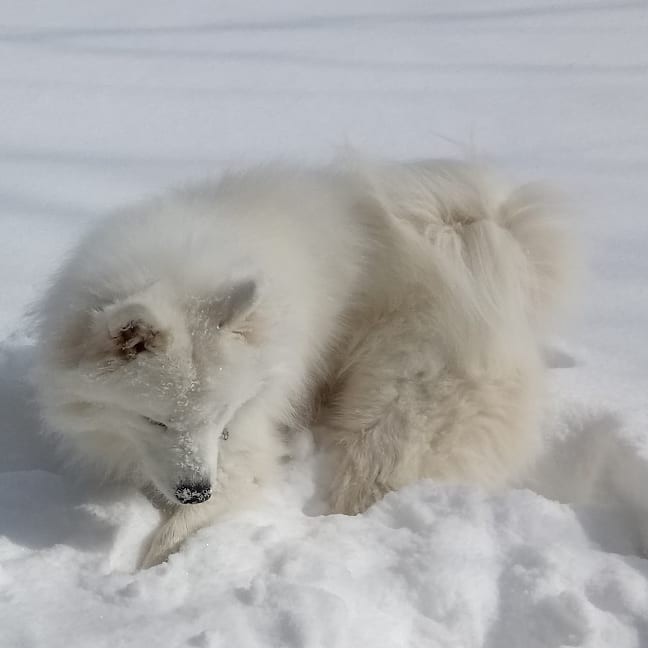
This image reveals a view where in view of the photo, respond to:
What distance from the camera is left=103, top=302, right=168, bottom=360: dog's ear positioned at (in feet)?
6.60

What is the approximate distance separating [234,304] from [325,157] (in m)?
1.73

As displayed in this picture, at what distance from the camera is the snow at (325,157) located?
1.97m

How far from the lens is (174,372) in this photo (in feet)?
6.95

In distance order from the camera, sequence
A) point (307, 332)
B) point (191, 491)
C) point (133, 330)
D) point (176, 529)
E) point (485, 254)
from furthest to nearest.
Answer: point (485, 254), point (307, 332), point (176, 529), point (191, 491), point (133, 330)

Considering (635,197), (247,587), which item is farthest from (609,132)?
(247,587)

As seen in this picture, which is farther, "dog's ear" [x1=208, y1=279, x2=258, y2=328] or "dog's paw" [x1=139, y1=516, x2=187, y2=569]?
"dog's paw" [x1=139, y1=516, x2=187, y2=569]

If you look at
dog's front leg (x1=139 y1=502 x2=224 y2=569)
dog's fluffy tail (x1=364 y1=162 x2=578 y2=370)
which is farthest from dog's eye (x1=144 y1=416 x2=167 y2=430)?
dog's fluffy tail (x1=364 y1=162 x2=578 y2=370)

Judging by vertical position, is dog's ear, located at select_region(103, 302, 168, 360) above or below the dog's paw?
above

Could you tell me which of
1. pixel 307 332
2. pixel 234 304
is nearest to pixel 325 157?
pixel 307 332

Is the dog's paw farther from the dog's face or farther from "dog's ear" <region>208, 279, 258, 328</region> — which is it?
"dog's ear" <region>208, 279, 258, 328</region>

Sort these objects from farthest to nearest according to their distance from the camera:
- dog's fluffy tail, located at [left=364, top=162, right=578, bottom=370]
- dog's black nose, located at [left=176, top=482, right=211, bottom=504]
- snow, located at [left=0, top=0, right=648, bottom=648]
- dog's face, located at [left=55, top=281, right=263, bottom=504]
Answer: dog's fluffy tail, located at [left=364, top=162, right=578, bottom=370], dog's black nose, located at [left=176, top=482, right=211, bottom=504], dog's face, located at [left=55, top=281, right=263, bottom=504], snow, located at [left=0, top=0, right=648, bottom=648]

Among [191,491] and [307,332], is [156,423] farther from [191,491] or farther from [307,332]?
[307,332]

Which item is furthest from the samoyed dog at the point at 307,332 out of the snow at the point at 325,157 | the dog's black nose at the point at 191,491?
the snow at the point at 325,157

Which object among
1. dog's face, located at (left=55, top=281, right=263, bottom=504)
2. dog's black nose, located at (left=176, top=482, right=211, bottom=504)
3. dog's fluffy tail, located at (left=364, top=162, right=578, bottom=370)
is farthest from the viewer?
dog's fluffy tail, located at (left=364, top=162, right=578, bottom=370)
